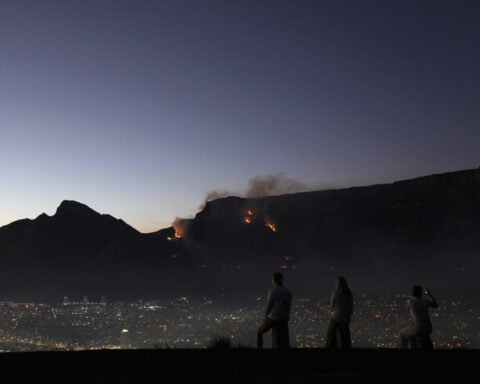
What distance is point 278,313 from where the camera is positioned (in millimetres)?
12836

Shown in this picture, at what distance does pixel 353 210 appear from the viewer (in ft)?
411

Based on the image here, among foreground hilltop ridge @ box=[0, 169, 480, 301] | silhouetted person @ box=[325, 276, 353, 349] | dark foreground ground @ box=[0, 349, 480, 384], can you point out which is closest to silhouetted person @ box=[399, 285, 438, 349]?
dark foreground ground @ box=[0, 349, 480, 384]

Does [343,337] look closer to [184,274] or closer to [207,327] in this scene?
[207,327]

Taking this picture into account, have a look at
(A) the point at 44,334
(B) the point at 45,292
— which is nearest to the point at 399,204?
(A) the point at 44,334

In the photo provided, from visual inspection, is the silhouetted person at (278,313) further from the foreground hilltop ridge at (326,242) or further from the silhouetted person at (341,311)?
the foreground hilltop ridge at (326,242)

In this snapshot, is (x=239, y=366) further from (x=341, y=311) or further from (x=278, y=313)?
(x=341, y=311)

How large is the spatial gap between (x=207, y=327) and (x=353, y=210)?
168 ft

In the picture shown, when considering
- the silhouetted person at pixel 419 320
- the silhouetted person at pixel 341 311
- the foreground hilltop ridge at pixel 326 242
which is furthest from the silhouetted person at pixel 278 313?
the foreground hilltop ridge at pixel 326 242

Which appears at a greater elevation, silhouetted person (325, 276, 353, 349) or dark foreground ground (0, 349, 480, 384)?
silhouetted person (325, 276, 353, 349)

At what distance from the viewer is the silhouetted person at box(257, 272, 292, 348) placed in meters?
12.8

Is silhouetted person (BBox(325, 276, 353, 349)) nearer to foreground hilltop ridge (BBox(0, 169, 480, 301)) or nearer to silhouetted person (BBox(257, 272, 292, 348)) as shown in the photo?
silhouetted person (BBox(257, 272, 292, 348))

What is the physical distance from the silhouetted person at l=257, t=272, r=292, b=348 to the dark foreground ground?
757 millimetres

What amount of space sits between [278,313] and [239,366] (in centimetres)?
255

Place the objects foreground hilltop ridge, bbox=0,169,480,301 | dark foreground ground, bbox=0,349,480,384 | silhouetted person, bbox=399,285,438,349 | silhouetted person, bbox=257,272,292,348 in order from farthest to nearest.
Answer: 1. foreground hilltop ridge, bbox=0,169,480,301
2. silhouetted person, bbox=399,285,438,349
3. silhouetted person, bbox=257,272,292,348
4. dark foreground ground, bbox=0,349,480,384
